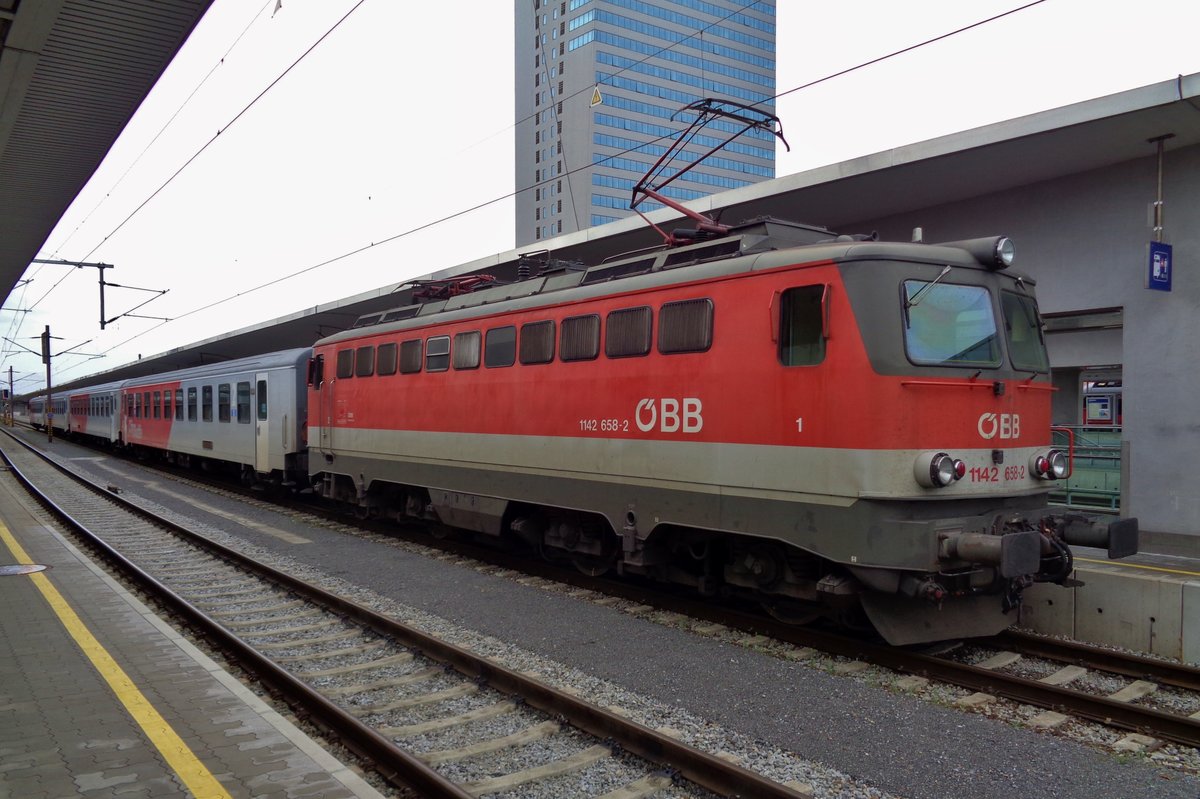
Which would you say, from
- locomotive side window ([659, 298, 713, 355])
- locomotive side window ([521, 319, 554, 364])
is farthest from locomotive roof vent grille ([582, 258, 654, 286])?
locomotive side window ([659, 298, 713, 355])

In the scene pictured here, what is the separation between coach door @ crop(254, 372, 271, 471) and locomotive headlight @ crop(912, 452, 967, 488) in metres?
15.6

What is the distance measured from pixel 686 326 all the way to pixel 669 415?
887 mm

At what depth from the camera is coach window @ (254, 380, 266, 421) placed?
18781 millimetres

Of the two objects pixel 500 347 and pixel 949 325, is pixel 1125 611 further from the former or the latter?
pixel 500 347

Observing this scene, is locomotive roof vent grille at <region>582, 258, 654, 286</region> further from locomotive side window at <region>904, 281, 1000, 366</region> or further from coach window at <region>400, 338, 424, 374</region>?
coach window at <region>400, 338, 424, 374</region>

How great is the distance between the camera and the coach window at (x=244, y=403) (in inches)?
772

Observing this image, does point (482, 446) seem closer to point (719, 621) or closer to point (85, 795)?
point (719, 621)

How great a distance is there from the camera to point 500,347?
34.6ft

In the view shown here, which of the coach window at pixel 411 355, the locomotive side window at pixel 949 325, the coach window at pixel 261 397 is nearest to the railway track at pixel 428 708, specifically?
the coach window at pixel 411 355

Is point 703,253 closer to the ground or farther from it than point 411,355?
farther from it

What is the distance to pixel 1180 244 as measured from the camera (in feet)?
36.3

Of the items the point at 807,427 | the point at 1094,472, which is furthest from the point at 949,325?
the point at 1094,472

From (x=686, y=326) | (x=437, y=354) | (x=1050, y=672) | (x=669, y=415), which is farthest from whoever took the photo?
(x=437, y=354)

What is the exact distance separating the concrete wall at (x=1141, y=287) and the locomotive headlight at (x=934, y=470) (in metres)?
6.89
